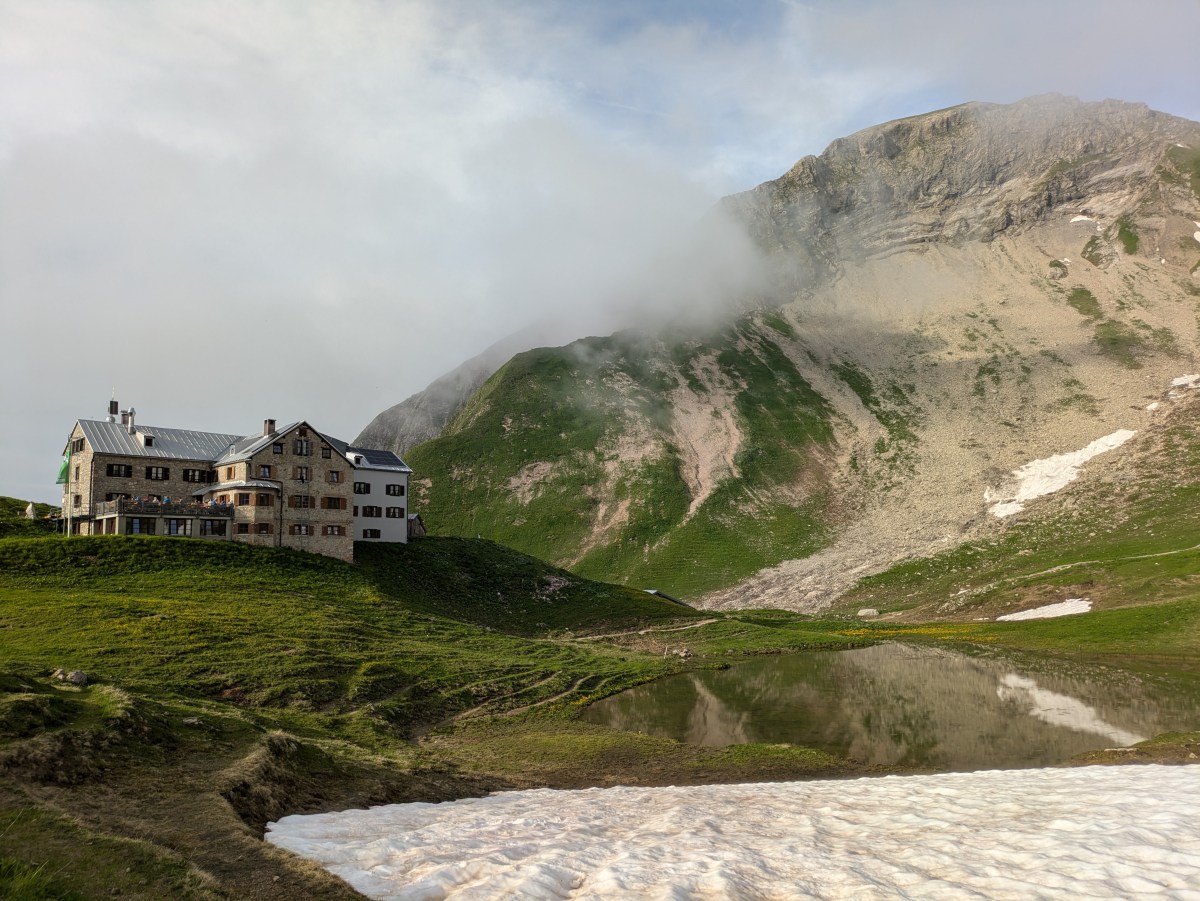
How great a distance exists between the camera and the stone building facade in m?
77.0

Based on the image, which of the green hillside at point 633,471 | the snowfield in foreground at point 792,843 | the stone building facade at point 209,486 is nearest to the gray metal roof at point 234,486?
the stone building facade at point 209,486

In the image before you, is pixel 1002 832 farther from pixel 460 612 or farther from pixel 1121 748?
pixel 460 612

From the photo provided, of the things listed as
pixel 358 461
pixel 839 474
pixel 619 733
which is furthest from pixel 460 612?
pixel 839 474

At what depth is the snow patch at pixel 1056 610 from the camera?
292ft

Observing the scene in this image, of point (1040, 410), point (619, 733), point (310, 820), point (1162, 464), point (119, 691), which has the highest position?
point (1040, 410)

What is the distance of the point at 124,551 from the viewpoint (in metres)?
68.6

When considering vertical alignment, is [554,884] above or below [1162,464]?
below

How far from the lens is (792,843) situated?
2023cm

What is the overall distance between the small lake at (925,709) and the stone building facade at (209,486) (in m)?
43.1

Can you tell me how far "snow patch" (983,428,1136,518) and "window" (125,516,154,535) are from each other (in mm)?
134549

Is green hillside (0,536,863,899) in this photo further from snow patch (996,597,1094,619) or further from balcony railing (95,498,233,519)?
snow patch (996,597,1094,619)

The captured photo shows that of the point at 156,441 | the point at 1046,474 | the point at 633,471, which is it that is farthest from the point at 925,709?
the point at 633,471

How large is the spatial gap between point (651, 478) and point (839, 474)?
136 ft

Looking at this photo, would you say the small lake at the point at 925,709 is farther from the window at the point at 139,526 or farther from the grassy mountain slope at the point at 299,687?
the window at the point at 139,526
